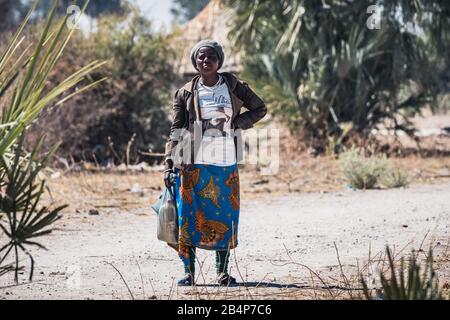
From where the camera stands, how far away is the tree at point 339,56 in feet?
53.1

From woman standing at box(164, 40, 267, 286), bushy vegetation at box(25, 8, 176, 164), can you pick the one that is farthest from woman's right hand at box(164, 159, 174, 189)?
bushy vegetation at box(25, 8, 176, 164)

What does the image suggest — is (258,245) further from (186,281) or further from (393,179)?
(393,179)

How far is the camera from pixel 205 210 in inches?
230

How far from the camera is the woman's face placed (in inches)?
228

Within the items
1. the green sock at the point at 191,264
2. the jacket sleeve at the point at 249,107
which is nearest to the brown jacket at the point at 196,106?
the jacket sleeve at the point at 249,107

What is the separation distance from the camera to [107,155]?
632 inches

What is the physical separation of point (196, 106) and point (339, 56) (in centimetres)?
1096

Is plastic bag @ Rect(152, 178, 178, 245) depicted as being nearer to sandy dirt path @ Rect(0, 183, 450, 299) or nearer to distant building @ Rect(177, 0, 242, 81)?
sandy dirt path @ Rect(0, 183, 450, 299)

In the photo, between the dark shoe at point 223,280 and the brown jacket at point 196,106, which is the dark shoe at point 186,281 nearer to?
the dark shoe at point 223,280

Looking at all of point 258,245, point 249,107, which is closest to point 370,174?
point 258,245

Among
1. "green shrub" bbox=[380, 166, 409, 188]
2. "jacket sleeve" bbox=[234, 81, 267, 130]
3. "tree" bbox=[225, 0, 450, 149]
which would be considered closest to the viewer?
"jacket sleeve" bbox=[234, 81, 267, 130]

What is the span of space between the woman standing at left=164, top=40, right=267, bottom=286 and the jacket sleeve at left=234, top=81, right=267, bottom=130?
0.07 meters
